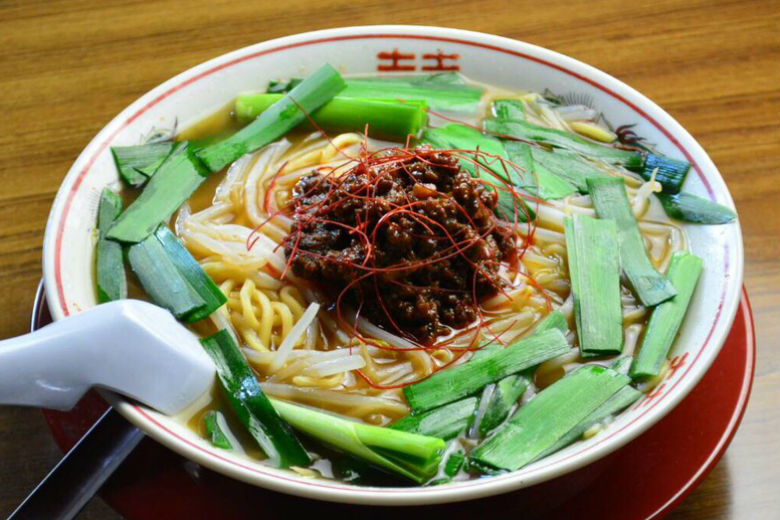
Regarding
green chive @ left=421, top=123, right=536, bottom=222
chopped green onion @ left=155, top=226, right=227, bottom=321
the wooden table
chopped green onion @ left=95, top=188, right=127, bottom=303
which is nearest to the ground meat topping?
green chive @ left=421, top=123, right=536, bottom=222

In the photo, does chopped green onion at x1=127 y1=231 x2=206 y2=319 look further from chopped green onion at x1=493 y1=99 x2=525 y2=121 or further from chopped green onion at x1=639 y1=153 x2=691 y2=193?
chopped green onion at x1=639 y1=153 x2=691 y2=193

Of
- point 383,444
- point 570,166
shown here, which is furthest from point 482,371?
point 570,166

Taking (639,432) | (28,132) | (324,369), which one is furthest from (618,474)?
(28,132)

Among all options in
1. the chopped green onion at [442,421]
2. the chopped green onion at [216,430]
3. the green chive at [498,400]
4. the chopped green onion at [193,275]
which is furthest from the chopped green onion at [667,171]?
the chopped green onion at [216,430]

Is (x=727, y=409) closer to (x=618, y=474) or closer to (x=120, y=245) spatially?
(x=618, y=474)

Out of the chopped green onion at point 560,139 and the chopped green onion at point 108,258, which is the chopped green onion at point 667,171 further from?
the chopped green onion at point 108,258

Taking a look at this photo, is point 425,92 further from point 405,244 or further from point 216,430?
point 216,430
